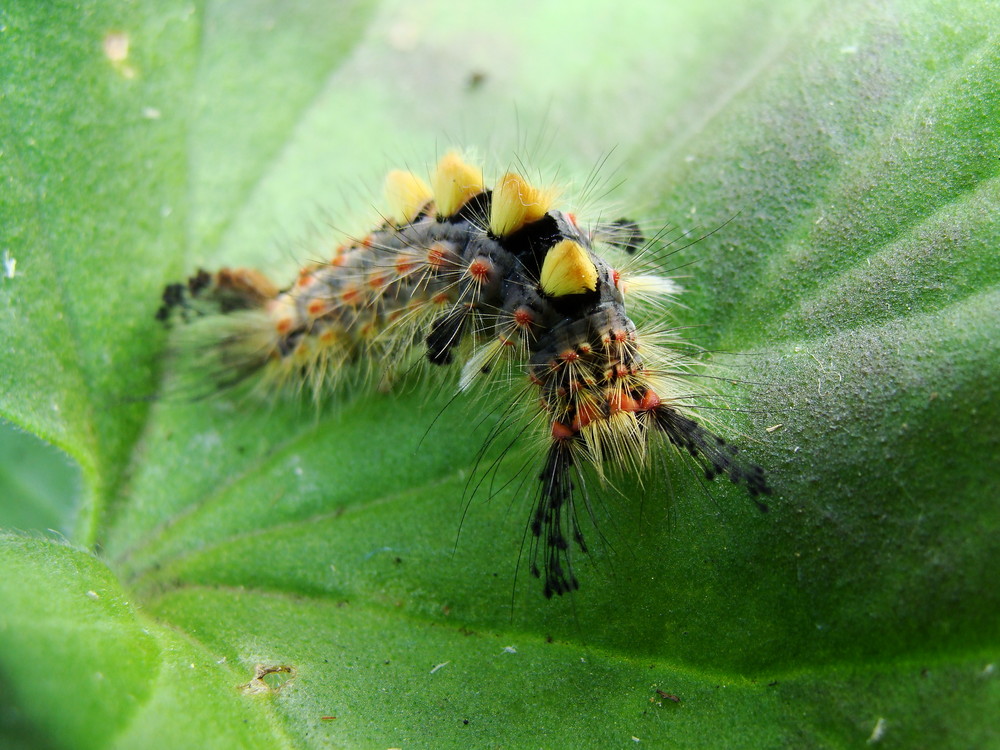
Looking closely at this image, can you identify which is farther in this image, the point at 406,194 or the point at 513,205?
the point at 406,194

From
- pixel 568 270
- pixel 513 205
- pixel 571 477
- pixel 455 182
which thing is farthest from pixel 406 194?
pixel 571 477

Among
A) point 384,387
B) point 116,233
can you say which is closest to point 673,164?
point 384,387

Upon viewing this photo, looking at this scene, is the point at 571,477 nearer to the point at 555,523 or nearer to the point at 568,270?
the point at 555,523

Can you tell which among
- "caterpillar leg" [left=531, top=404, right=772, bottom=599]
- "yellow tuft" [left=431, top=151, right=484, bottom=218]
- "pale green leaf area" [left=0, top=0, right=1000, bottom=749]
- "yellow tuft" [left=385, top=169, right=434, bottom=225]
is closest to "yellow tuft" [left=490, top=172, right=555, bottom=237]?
"yellow tuft" [left=431, top=151, right=484, bottom=218]

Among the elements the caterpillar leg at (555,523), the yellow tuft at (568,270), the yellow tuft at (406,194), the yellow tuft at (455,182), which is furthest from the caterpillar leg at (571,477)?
the yellow tuft at (406,194)

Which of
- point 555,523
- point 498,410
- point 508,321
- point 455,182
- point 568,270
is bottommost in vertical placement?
point 555,523

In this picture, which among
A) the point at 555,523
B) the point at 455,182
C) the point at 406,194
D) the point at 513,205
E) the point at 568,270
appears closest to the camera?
the point at 555,523

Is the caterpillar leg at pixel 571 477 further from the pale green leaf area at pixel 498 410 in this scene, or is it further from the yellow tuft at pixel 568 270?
the yellow tuft at pixel 568 270
